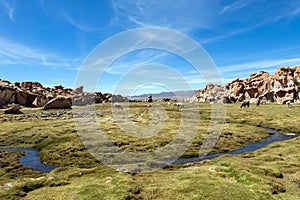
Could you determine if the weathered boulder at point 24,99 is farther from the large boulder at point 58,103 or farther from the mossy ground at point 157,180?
the mossy ground at point 157,180

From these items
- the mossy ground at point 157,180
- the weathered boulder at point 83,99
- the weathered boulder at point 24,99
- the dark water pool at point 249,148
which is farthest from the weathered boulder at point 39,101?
the dark water pool at point 249,148

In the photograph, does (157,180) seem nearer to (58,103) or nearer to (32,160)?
(32,160)

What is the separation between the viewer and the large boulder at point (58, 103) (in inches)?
5094

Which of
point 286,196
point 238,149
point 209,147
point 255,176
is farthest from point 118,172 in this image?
point 238,149

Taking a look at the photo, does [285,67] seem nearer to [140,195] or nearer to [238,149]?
[238,149]

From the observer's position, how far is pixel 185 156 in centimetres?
4378

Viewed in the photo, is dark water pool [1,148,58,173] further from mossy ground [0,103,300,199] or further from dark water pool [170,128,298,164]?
dark water pool [170,128,298,164]

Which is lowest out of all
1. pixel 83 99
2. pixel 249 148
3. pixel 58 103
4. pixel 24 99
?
pixel 249 148

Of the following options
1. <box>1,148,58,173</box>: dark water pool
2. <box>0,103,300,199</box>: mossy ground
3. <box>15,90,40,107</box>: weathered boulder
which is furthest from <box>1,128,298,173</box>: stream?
<box>15,90,40,107</box>: weathered boulder

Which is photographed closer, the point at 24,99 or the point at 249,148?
the point at 249,148

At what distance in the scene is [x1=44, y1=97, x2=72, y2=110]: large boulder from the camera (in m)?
129

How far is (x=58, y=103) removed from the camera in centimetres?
13162

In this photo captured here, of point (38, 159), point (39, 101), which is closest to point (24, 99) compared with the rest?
point (39, 101)

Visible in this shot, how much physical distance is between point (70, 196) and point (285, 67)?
198420mm
